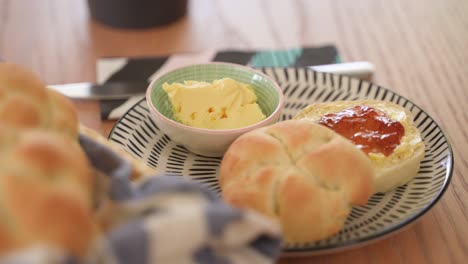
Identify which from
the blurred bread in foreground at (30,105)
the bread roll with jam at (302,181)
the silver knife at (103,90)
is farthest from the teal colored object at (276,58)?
the blurred bread in foreground at (30,105)

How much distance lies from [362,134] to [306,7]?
0.82 m

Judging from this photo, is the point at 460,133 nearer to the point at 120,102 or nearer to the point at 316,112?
the point at 316,112

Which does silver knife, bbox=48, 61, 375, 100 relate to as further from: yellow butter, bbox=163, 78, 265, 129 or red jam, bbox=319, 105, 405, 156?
red jam, bbox=319, 105, 405, 156

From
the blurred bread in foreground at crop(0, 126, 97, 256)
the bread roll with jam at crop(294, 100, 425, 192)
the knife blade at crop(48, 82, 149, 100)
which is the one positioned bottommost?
the knife blade at crop(48, 82, 149, 100)

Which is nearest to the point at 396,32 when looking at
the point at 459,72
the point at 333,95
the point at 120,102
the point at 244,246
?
the point at 459,72

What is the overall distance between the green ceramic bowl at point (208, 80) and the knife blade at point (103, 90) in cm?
13

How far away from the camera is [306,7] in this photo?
1.67 m

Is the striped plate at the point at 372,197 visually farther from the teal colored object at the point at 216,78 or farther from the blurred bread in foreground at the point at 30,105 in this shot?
the blurred bread in foreground at the point at 30,105

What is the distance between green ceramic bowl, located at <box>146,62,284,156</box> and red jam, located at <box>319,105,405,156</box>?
0.12m

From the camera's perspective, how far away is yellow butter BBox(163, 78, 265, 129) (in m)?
1.01

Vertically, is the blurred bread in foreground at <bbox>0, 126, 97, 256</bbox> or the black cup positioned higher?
the blurred bread in foreground at <bbox>0, 126, 97, 256</bbox>

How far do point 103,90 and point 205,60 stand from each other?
0.92 ft

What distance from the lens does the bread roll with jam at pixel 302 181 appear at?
2.43ft

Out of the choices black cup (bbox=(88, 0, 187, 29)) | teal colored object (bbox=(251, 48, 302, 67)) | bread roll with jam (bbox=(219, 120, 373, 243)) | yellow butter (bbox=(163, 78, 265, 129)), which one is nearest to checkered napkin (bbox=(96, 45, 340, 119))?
teal colored object (bbox=(251, 48, 302, 67))
